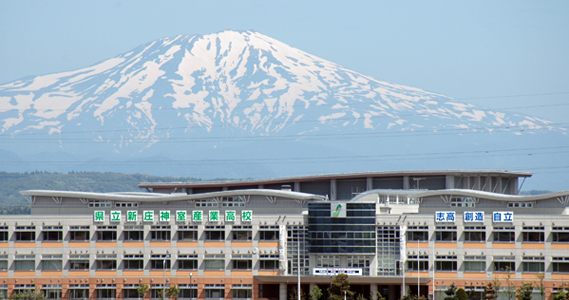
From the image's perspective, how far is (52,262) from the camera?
396ft

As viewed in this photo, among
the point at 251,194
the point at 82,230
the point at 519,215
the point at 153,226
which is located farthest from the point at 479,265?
the point at 82,230

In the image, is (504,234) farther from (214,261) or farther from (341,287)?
(214,261)

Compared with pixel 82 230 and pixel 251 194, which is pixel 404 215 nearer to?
pixel 251 194

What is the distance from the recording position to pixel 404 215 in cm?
11588

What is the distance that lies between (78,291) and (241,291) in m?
Result: 24.5

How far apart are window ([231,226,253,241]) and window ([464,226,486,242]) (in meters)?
31.4

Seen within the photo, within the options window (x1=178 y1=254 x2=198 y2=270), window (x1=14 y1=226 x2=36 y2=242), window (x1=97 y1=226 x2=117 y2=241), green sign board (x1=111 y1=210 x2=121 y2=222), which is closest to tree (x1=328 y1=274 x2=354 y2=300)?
window (x1=178 y1=254 x2=198 y2=270)

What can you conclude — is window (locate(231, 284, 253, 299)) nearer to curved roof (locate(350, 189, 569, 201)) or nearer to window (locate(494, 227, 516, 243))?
curved roof (locate(350, 189, 569, 201))

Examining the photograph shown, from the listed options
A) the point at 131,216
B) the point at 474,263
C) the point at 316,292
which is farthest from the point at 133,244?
the point at 474,263

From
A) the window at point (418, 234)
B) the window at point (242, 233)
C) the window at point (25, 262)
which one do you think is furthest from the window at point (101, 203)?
the window at point (418, 234)

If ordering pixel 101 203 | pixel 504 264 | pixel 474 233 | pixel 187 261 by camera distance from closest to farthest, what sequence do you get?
pixel 504 264 → pixel 474 233 → pixel 187 261 → pixel 101 203

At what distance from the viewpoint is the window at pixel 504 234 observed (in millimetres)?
112500

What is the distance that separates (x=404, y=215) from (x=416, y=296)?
11648 mm

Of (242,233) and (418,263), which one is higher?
(242,233)
